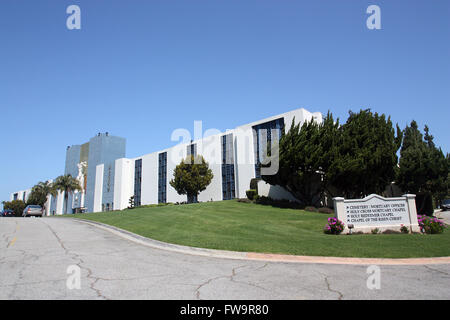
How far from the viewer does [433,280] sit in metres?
6.92

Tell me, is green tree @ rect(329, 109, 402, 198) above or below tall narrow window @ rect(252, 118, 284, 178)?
below

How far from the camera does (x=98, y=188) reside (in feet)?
253

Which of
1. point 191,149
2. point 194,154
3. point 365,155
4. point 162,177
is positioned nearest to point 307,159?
point 365,155

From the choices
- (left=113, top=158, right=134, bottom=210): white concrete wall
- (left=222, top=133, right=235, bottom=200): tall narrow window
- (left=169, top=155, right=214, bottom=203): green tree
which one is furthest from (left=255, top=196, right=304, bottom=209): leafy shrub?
(left=113, top=158, right=134, bottom=210): white concrete wall

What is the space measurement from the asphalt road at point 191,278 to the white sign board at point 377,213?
7.24 meters

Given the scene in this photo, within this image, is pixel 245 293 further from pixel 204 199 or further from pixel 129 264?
pixel 204 199

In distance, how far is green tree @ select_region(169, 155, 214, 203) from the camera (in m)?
45.4

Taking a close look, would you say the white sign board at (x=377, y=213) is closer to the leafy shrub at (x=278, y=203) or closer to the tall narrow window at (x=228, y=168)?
the leafy shrub at (x=278, y=203)

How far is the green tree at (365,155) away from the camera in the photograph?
89.5 feet

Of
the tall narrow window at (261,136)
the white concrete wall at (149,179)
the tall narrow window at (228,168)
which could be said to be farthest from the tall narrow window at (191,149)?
the tall narrow window at (261,136)

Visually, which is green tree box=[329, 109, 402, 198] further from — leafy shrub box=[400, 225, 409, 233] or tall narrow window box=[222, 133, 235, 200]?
tall narrow window box=[222, 133, 235, 200]

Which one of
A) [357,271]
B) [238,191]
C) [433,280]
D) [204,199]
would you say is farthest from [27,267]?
[204,199]

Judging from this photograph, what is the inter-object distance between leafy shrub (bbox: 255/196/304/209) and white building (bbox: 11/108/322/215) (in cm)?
165
